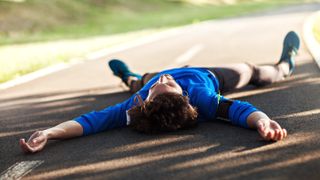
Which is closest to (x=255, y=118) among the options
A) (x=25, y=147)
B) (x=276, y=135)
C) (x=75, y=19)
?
(x=276, y=135)

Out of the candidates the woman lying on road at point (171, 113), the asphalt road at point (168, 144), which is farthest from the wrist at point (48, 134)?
the asphalt road at point (168, 144)

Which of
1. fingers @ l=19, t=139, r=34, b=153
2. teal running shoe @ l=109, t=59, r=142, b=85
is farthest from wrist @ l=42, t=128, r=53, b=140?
teal running shoe @ l=109, t=59, r=142, b=85

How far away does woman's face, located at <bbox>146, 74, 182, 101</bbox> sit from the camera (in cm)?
558

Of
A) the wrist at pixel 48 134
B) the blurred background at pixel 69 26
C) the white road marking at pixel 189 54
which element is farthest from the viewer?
the blurred background at pixel 69 26

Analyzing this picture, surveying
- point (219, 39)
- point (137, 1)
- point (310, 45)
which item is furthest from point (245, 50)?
point (137, 1)

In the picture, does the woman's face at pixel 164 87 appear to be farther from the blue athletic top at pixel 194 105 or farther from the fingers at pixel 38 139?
the fingers at pixel 38 139

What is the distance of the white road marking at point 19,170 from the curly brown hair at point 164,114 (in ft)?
3.60

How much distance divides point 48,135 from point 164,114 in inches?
43.9

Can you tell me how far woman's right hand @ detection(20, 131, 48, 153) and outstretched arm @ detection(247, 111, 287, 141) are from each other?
6.36 feet

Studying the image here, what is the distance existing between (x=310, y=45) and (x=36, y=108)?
7.26m

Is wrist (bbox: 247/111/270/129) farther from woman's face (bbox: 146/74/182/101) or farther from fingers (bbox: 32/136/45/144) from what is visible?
fingers (bbox: 32/136/45/144)

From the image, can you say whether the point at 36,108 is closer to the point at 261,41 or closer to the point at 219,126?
the point at 219,126

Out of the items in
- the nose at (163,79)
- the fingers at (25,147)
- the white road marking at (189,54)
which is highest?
the nose at (163,79)

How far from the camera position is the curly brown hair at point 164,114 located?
5430 mm
